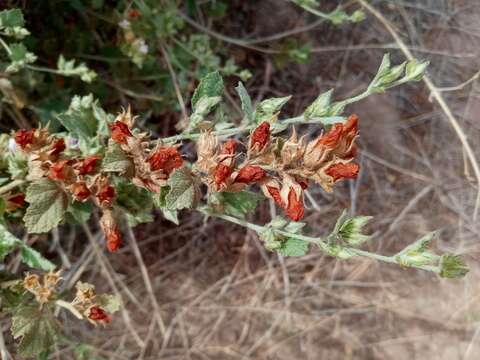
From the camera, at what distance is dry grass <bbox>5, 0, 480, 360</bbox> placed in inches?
84.0

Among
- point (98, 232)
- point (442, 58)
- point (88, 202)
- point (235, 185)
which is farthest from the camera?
point (442, 58)

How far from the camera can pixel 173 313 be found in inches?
86.8

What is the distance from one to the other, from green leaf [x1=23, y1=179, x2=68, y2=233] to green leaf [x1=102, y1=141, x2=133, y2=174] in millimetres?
114

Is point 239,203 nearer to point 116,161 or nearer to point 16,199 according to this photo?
point 116,161

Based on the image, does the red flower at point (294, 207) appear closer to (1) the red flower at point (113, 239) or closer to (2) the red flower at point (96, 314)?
(1) the red flower at point (113, 239)

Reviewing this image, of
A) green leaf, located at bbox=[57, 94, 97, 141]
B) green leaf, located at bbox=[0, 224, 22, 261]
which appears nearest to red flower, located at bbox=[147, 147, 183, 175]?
green leaf, located at bbox=[57, 94, 97, 141]

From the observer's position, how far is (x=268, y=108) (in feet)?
3.16

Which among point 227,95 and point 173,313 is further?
point 173,313

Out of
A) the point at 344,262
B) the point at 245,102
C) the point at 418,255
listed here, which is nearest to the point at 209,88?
the point at 245,102

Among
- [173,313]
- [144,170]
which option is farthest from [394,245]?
[144,170]

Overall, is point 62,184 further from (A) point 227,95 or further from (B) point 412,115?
(B) point 412,115

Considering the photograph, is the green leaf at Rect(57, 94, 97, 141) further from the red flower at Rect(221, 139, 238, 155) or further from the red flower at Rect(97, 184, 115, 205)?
the red flower at Rect(221, 139, 238, 155)

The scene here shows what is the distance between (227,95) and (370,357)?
4.25 feet

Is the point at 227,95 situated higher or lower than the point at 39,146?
lower
